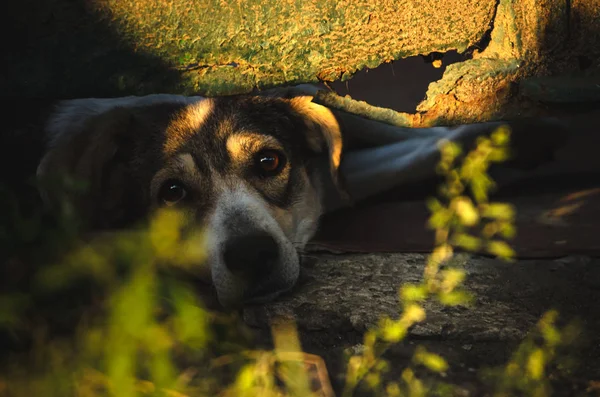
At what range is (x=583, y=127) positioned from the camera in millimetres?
2799

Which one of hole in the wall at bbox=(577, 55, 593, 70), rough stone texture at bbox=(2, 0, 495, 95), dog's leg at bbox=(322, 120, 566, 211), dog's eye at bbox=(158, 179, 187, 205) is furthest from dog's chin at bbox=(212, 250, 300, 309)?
hole in the wall at bbox=(577, 55, 593, 70)

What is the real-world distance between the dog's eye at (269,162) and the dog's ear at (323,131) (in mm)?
197

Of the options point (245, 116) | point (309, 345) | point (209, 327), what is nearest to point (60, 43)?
point (245, 116)

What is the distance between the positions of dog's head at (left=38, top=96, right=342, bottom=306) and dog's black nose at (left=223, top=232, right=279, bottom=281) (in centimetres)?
5

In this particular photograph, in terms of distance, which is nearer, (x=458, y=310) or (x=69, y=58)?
(x=458, y=310)

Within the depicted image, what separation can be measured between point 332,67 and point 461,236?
0.97 m

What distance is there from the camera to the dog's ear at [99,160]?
8.50 ft

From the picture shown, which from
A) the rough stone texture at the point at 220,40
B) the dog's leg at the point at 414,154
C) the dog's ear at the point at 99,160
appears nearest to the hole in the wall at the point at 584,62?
the dog's leg at the point at 414,154

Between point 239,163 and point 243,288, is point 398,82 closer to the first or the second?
point 239,163

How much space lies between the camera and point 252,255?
7.63 feet

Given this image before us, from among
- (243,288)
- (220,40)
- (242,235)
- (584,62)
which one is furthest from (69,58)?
(584,62)

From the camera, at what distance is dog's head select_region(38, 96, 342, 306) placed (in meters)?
2.52

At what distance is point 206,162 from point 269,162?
0.97ft

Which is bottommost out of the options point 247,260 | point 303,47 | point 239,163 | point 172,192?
point 247,260
